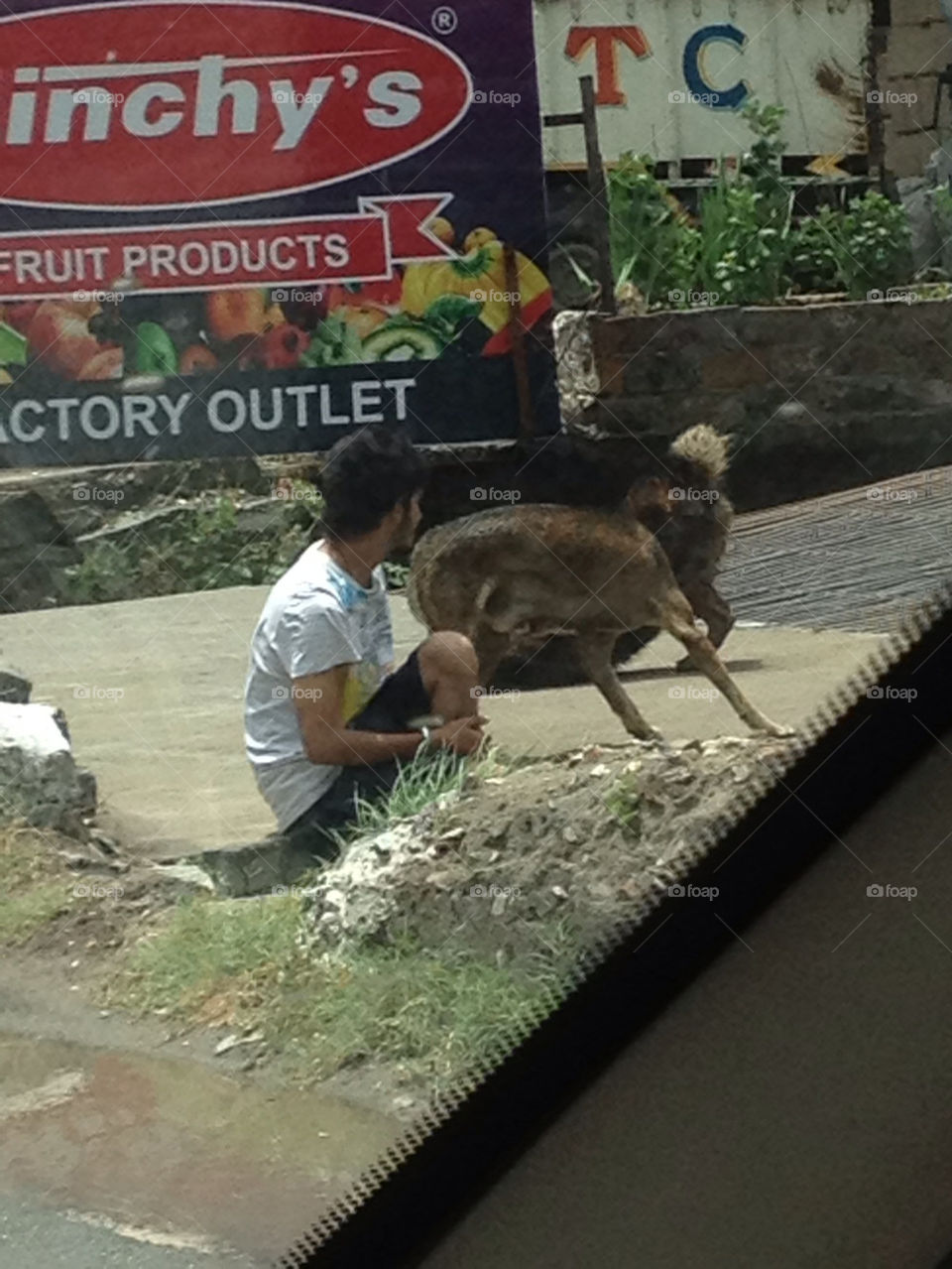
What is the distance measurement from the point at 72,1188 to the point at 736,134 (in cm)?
231

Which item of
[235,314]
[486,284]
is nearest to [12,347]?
[235,314]

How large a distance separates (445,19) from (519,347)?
657mm

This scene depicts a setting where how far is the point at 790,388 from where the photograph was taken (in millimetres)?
3799

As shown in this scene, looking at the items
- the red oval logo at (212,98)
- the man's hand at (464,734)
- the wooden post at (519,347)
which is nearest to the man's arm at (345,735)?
the man's hand at (464,734)

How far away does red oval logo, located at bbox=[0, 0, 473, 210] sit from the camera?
3709 millimetres

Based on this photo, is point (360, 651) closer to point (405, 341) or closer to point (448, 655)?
point (448, 655)

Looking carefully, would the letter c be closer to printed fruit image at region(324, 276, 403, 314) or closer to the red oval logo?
the red oval logo

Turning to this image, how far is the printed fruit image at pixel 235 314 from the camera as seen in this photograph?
3.85m

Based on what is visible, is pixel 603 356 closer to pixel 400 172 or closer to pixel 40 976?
pixel 400 172

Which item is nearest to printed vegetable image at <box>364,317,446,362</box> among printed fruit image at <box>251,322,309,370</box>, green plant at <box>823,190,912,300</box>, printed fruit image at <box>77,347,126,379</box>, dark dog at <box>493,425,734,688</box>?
printed fruit image at <box>251,322,309,370</box>

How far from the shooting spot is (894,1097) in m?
1.77

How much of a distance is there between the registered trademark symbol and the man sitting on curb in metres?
0.80

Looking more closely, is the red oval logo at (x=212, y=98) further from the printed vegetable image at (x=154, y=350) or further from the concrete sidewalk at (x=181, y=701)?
the concrete sidewalk at (x=181, y=701)

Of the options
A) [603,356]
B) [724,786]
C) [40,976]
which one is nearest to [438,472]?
[603,356]
